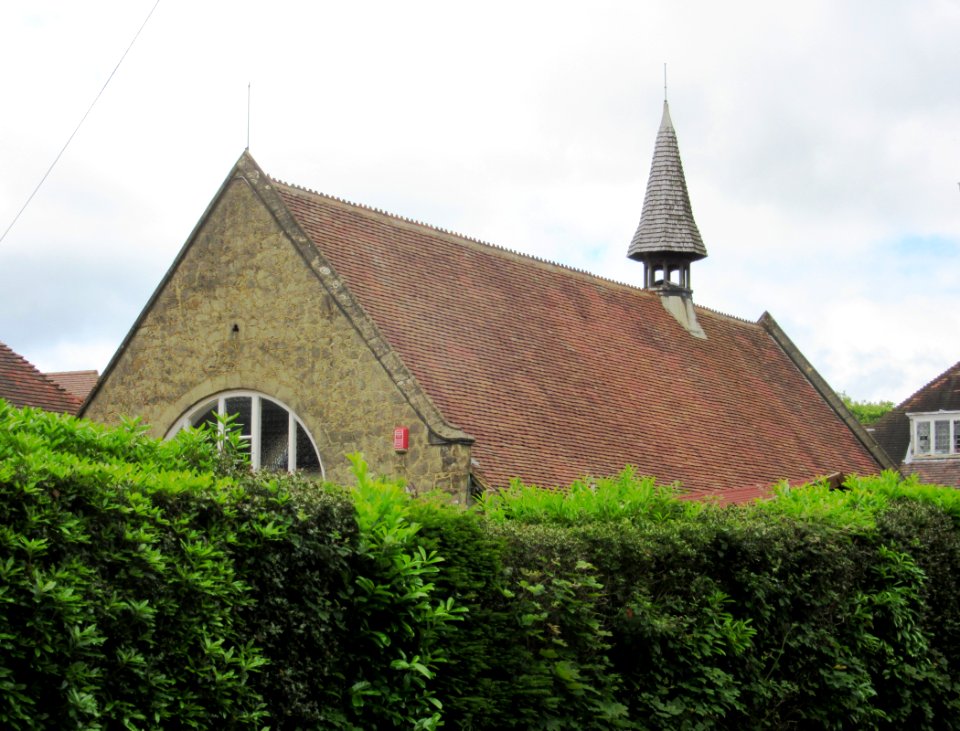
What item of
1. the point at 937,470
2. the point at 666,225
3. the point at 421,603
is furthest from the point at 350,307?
the point at 937,470

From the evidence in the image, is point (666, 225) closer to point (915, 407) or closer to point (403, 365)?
point (403, 365)

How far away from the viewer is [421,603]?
795cm

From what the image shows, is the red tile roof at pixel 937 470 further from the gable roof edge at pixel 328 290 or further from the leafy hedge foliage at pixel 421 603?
the leafy hedge foliage at pixel 421 603

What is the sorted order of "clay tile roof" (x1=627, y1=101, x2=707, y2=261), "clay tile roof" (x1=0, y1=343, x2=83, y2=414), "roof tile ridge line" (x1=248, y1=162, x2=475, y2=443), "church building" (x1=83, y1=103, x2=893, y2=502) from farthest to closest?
1. "clay tile roof" (x1=627, y1=101, x2=707, y2=261)
2. "clay tile roof" (x1=0, y1=343, x2=83, y2=414)
3. "church building" (x1=83, y1=103, x2=893, y2=502)
4. "roof tile ridge line" (x1=248, y1=162, x2=475, y2=443)

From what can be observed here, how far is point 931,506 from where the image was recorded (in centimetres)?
1392

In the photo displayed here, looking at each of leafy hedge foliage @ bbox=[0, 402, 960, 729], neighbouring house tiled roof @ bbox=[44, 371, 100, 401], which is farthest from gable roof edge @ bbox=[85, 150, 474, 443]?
neighbouring house tiled roof @ bbox=[44, 371, 100, 401]

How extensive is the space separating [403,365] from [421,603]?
11.7 meters

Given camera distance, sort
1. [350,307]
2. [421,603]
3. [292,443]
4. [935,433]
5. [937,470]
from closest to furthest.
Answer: [421,603], [350,307], [292,443], [937,470], [935,433]

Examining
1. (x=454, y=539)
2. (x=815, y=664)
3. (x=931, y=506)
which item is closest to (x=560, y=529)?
(x=454, y=539)

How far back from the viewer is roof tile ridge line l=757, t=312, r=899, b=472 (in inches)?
1298

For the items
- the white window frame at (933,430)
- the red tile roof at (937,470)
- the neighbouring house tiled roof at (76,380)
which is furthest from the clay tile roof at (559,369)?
the neighbouring house tiled roof at (76,380)

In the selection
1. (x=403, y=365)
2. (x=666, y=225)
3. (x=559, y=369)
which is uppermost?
(x=666, y=225)

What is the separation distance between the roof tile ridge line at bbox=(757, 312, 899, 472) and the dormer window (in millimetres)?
21073

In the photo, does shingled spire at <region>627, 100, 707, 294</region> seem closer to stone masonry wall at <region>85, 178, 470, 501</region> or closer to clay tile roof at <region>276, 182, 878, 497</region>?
clay tile roof at <region>276, 182, 878, 497</region>
